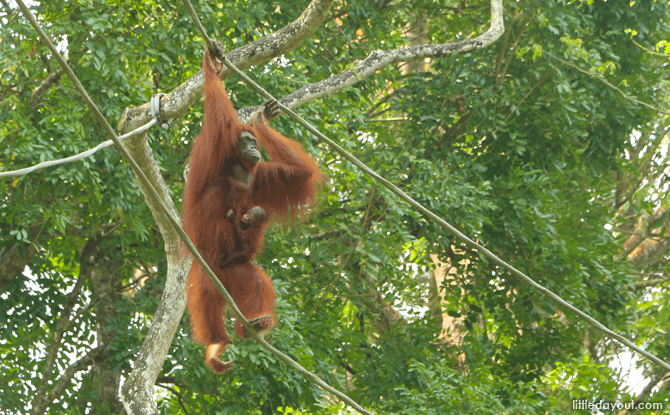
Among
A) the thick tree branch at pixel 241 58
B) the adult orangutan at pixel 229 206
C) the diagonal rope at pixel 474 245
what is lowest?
the diagonal rope at pixel 474 245

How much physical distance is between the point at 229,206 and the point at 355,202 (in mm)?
2678

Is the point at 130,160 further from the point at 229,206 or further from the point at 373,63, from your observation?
the point at 373,63

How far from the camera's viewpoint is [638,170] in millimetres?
8484

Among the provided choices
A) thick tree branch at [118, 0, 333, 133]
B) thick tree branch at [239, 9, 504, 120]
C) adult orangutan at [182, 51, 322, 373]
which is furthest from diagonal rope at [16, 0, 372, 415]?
thick tree branch at [239, 9, 504, 120]

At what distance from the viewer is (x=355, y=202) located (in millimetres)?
6488

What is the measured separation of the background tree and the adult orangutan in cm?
120

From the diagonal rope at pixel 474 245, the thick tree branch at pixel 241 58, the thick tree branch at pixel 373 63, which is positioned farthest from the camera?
the thick tree branch at pixel 373 63

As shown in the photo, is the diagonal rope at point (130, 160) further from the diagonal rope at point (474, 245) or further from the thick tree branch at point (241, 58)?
the thick tree branch at point (241, 58)

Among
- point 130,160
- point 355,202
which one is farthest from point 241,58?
point 355,202

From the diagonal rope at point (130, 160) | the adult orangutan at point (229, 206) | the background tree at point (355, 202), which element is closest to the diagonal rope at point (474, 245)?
the adult orangutan at point (229, 206)

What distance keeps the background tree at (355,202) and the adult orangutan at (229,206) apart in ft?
3.93

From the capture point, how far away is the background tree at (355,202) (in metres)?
5.44

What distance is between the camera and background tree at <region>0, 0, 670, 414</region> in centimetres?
544

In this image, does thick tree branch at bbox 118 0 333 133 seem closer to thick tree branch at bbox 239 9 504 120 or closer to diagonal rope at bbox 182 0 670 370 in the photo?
thick tree branch at bbox 239 9 504 120
